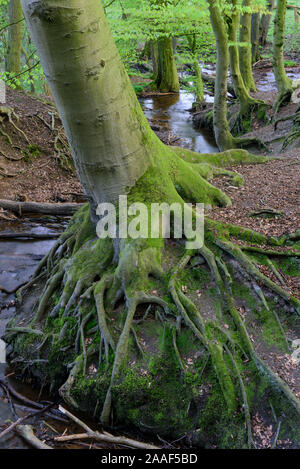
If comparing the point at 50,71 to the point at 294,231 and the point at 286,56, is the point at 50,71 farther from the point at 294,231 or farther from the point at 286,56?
the point at 286,56

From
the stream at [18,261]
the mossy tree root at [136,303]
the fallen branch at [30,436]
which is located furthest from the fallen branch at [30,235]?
the fallen branch at [30,436]

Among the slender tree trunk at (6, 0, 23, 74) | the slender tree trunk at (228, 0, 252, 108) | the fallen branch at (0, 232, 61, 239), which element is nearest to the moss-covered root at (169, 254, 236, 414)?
the fallen branch at (0, 232, 61, 239)

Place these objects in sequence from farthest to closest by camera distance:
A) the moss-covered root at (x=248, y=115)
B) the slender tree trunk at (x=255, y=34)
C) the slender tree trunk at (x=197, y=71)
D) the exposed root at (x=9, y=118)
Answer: the slender tree trunk at (x=255, y=34)
the slender tree trunk at (x=197, y=71)
the moss-covered root at (x=248, y=115)
the exposed root at (x=9, y=118)

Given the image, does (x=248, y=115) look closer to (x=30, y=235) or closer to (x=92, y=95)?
(x=30, y=235)

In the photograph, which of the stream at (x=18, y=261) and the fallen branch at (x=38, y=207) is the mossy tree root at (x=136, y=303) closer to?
the stream at (x=18, y=261)

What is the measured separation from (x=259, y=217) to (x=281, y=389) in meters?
2.36

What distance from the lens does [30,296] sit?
5.75 m

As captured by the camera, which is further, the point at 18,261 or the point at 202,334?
the point at 18,261

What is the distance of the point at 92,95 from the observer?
3.90m

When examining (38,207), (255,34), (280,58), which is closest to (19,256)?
(38,207)

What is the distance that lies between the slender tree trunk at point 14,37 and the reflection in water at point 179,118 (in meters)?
6.25

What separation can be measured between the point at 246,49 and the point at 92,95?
41.3ft

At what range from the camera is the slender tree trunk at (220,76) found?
8.47 metres
